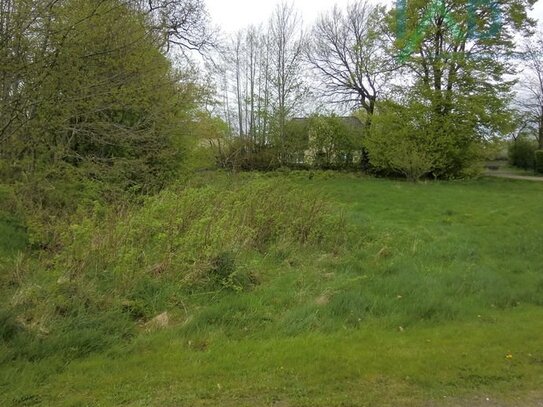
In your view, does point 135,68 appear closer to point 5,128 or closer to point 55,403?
point 5,128

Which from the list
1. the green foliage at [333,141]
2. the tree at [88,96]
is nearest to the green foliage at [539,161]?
the green foliage at [333,141]

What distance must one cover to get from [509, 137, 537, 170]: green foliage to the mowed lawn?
38.9 metres

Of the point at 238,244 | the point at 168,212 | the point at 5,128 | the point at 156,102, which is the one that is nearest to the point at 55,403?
the point at 238,244

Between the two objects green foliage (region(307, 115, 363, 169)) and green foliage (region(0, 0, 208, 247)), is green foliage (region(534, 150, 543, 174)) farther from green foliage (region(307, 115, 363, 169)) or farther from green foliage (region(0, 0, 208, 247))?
green foliage (region(0, 0, 208, 247))

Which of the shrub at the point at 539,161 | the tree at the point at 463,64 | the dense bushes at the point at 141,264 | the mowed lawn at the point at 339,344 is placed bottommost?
the mowed lawn at the point at 339,344

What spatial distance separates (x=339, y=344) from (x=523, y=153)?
45.1 meters

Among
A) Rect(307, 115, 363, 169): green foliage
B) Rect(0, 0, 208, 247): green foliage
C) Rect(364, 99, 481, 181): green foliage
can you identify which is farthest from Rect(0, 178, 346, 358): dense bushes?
Rect(307, 115, 363, 169): green foliage

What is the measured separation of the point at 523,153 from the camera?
137 ft

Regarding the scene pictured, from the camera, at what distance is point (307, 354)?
3916 mm

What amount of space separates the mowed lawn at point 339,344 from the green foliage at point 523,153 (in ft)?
128

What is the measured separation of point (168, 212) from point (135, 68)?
351cm

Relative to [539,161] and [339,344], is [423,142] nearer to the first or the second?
[539,161]

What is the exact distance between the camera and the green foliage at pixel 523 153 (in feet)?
134

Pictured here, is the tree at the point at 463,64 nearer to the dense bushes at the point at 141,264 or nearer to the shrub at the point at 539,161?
the shrub at the point at 539,161
